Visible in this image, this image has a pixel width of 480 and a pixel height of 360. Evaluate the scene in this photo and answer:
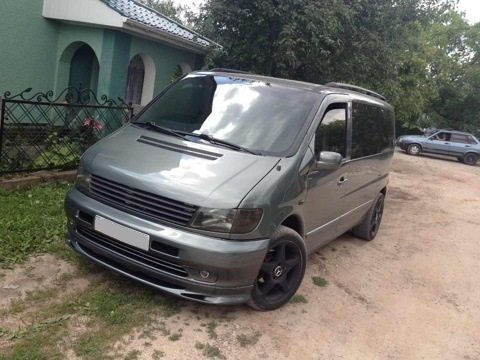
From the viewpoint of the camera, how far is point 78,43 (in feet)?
30.1

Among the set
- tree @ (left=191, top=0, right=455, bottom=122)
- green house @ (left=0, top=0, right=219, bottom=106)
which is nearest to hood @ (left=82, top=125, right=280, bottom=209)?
tree @ (left=191, top=0, right=455, bottom=122)

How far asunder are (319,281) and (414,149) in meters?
20.1

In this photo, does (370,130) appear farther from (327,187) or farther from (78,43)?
(78,43)

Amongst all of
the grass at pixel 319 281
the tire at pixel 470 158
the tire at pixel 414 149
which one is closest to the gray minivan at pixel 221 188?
the grass at pixel 319 281

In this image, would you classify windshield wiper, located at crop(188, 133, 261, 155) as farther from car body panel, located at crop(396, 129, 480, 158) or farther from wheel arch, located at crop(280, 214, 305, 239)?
car body panel, located at crop(396, 129, 480, 158)

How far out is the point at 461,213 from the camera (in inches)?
353

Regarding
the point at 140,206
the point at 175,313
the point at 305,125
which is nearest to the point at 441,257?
Answer: the point at 305,125

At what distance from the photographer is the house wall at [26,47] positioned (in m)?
8.12

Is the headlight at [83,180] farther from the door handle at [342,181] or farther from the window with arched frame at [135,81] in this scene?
the window with arched frame at [135,81]

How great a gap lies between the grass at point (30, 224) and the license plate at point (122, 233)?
0.99 m

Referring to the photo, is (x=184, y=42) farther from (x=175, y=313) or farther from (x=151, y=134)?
(x=175, y=313)

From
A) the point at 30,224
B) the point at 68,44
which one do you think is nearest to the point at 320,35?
the point at 68,44

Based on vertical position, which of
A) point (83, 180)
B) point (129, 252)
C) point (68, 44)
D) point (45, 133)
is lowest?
point (129, 252)

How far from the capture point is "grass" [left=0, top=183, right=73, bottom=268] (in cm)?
397
